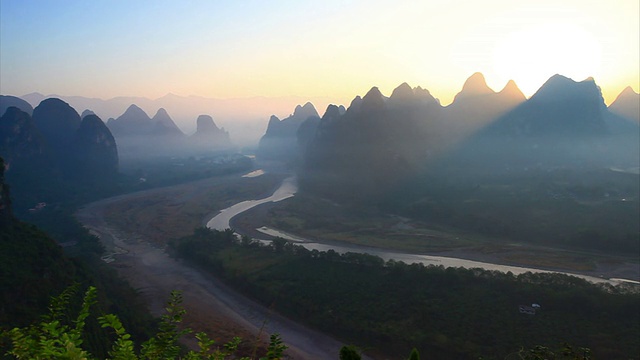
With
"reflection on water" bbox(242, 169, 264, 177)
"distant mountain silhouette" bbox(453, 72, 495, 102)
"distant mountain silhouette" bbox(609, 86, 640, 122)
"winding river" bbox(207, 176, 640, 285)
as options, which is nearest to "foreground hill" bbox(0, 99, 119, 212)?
"reflection on water" bbox(242, 169, 264, 177)

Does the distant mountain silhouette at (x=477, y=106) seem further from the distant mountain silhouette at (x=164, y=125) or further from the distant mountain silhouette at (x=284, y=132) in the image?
the distant mountain silhouette at (x=164, y=125)

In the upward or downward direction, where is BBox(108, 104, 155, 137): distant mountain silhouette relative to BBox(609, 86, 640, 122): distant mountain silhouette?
downward

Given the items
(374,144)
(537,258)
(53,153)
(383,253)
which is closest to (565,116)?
(374,144)

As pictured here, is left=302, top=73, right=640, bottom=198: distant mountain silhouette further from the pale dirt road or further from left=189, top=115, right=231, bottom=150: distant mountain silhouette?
left=189, top=115, right=231, bottom=150: distant mountain silhouette

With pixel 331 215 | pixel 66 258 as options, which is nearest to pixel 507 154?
pixel 331 215

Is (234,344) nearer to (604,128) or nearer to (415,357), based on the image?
(415,357)

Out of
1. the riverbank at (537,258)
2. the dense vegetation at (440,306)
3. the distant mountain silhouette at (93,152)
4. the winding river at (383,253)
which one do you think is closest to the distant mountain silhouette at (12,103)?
the distant mountain silhouette at (93,152)
